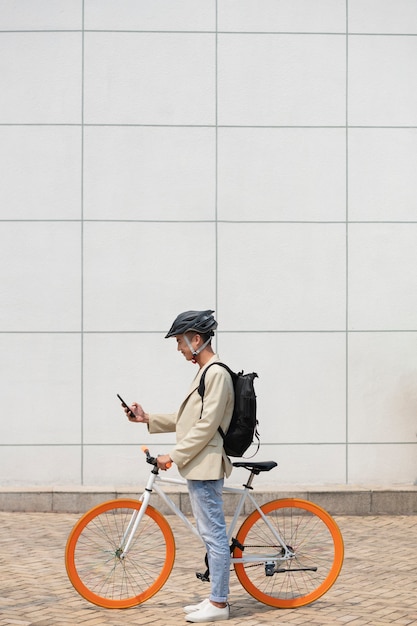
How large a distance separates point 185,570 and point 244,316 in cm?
441

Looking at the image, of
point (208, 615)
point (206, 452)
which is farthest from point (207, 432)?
point (208, 615)

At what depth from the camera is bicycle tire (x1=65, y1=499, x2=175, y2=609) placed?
6973 mm

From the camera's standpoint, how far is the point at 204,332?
7.05 m

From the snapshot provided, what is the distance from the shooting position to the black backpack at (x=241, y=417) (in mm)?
6918

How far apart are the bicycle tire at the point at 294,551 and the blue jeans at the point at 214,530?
0.23 meters

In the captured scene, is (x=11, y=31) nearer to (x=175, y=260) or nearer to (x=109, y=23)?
(x=109, y=23)

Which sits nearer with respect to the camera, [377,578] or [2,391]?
[377,578]

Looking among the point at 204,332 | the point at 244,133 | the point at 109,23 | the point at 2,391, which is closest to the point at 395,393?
the point at 244,133

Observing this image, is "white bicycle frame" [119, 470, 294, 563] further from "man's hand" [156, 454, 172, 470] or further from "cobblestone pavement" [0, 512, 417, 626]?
"cobblestone pavement" [0, 512, 417, 626]

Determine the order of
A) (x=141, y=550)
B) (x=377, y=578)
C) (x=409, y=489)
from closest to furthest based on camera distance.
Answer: (x=141, y=550)
(x=377, y=578)
(x=409, y=489)

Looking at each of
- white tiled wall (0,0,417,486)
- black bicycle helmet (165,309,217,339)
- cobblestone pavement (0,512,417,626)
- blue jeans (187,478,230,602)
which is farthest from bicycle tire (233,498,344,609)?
white tiled wall (0,0,417,486)

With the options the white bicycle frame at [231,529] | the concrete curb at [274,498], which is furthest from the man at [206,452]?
the concrete curb at [274,498]

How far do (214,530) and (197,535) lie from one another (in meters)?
0.18

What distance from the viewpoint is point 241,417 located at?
A: 22.7 feet
